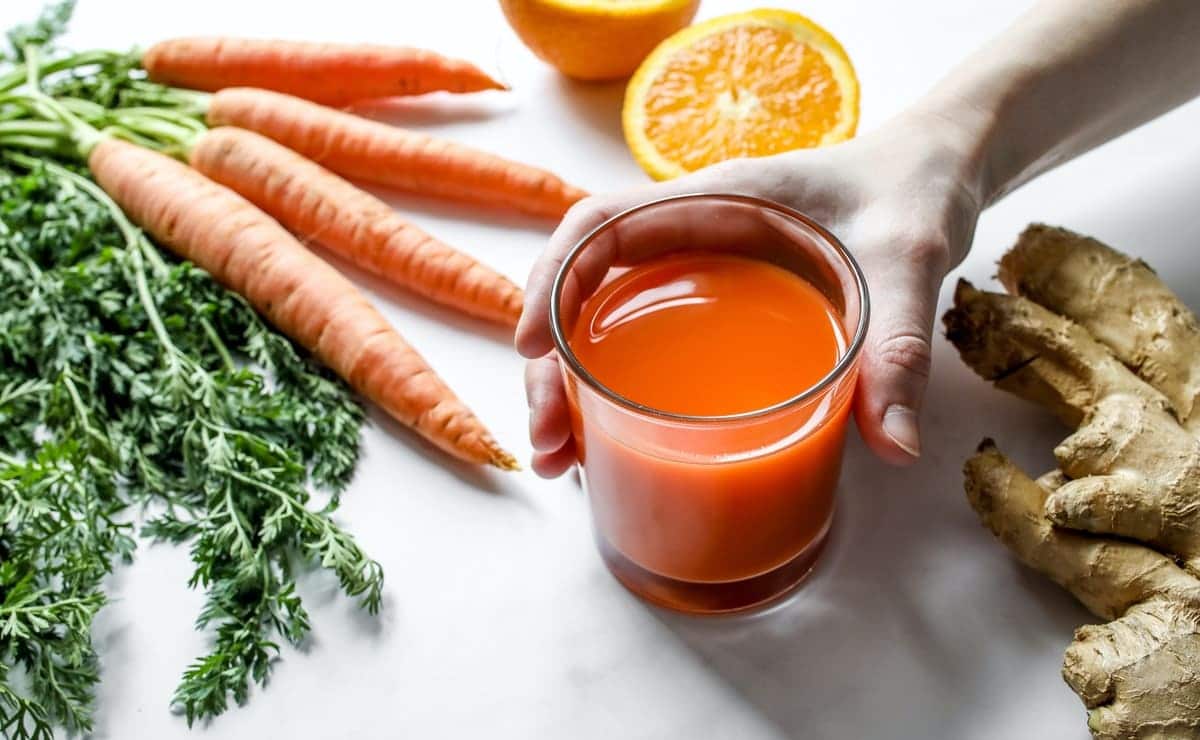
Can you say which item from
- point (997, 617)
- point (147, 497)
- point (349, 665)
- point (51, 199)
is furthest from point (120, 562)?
point (997, 617)

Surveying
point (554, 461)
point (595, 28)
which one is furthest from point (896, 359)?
point (595, 28)

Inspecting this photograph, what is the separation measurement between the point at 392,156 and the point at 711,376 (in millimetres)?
708

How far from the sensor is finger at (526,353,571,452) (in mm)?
1104

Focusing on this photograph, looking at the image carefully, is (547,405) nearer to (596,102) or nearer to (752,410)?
(752,410)

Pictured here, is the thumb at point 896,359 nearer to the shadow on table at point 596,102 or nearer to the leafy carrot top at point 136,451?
the leafy carrot top at point 136,451

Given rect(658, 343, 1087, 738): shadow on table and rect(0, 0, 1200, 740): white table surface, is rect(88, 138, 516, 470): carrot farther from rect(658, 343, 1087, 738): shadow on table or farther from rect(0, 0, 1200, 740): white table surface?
rect(658, 343, 1087, 738): shadow on table

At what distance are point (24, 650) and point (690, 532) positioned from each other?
0.63m

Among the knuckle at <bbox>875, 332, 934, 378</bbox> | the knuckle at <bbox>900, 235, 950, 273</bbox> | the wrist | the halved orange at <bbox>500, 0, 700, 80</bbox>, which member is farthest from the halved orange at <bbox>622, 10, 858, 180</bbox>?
the knuckle at <bbox>875, 332, 934, 378</bbox>

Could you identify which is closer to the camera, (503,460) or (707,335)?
(707,335)

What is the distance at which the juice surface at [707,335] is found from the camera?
0.96 m

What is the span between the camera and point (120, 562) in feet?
3.92

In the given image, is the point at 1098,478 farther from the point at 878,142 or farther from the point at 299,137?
the point at 299,137

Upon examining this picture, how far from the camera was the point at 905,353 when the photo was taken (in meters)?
1.00

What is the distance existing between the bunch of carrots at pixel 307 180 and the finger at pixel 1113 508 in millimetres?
537
